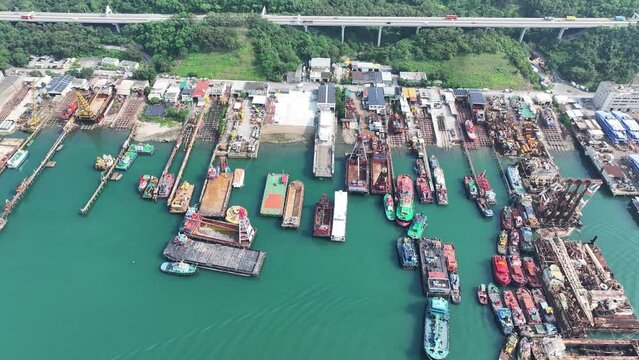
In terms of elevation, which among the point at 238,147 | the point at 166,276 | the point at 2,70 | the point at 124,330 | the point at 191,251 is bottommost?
the point at 124,330

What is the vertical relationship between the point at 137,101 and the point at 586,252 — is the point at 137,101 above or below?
above

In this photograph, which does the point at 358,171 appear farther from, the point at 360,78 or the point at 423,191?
the point at 360,78

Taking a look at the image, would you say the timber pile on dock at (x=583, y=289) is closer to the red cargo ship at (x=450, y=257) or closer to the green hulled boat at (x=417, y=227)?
the red cargo ship at (x=450, y=257)

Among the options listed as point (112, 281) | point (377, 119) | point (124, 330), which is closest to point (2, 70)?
point (112, 281)

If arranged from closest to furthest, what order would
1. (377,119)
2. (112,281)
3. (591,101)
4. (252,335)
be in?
(252,335) < (112,281) < (377,119) < (591,101)

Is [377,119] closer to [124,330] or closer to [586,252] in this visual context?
[586,252]

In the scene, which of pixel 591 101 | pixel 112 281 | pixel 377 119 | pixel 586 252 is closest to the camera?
pixel 112 281

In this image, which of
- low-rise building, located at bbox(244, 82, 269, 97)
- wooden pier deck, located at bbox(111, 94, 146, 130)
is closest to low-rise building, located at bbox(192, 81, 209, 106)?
low-rise building, located at bbox(244, 82, 269, 97)

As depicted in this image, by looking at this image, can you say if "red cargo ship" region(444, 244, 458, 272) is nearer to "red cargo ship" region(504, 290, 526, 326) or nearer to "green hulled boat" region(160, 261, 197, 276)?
"red cargo ship" region(504, 290, 526, 326)
